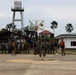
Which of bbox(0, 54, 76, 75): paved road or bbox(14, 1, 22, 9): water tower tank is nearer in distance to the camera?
bbox(0, 54, 76, 75): paved road

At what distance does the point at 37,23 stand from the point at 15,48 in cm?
367

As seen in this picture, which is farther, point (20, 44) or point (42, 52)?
point (20, 44)

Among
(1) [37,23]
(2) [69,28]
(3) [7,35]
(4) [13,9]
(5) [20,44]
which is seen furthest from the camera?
(2) [69,28]

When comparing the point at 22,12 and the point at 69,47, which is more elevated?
the point at 22,12

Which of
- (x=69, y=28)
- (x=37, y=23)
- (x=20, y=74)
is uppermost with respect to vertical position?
(x=69, y=28)

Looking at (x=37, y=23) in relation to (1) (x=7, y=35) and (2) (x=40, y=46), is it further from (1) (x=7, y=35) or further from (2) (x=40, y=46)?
(1) (x=7, y=35)

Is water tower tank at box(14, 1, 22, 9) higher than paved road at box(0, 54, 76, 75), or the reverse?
water tower tank at box(14, 1, 22, 9)

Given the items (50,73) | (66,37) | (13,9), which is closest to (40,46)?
(50,73)

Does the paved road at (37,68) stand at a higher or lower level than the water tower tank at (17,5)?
lower

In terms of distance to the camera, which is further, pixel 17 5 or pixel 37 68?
pixel 17 5

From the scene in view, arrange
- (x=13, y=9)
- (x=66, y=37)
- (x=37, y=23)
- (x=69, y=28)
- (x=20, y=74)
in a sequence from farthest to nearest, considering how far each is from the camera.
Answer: (x=69, y=28) → (x=13, y=9) → (x=66, y=37) → (x=37, y=23) → (x=20, y=74)

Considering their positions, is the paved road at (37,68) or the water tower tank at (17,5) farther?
the water tower tank at (17,5)

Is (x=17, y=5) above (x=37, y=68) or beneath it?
above

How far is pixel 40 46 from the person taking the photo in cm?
2797
